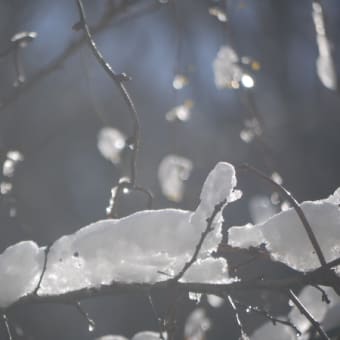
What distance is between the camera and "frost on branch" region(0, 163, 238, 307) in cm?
112

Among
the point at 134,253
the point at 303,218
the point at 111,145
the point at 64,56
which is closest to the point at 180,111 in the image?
the point at 111,145

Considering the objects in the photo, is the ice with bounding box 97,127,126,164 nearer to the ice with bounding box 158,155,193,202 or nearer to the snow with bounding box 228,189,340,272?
the ice with bounding box 158,155,193,202

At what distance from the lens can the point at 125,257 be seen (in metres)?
1.15

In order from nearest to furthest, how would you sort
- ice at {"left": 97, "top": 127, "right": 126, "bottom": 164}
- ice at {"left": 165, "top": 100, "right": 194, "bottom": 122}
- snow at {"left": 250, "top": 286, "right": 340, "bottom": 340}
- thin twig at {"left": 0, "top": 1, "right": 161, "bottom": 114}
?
snow at {"left": 250, "top": 286, "right": 340, "bottom": 340} → thin twig at {"left": 0, "top": 1, "right": 161, "bottom": 114} → ice at {"left": 165, "top": 100, "right": 194, "bottom": 122} → ice at {"left": 97, "top": 127, "right": 126, "bottom": 164}

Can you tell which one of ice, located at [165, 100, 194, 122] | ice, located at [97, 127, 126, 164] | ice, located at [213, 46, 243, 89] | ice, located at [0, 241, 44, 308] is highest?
ice, located at [0, 241, 44, 308]

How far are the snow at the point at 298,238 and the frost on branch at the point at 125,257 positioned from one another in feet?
0.30

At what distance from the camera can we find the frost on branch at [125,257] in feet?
3.68

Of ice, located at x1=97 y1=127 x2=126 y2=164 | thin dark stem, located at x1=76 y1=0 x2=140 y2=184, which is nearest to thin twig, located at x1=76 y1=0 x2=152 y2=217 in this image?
thin dark stem, located at x1=76 y1=0 x2=140 y2=184

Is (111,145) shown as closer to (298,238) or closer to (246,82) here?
(246,82)

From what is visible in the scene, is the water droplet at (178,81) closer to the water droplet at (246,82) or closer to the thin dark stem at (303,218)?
the water droplet at (246,82)

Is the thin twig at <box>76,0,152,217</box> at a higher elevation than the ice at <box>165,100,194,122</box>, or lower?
higher

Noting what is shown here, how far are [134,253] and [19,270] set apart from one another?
0.84 feet

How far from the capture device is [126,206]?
666 centimetres

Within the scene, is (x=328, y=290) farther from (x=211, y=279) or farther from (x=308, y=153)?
(x=308, y=153)
